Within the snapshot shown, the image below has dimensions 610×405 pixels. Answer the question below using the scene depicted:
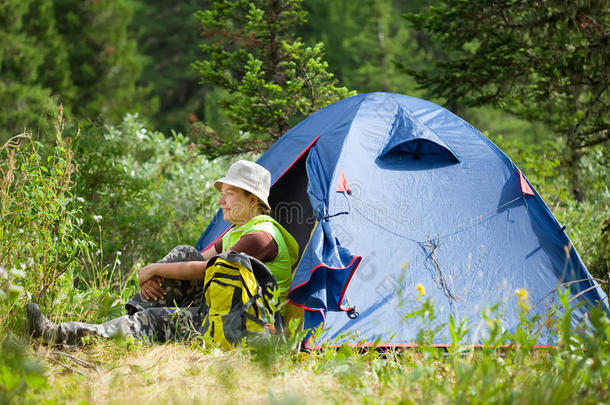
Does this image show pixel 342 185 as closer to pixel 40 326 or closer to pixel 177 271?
pixel 177 271

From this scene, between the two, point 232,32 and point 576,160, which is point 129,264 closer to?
point 232,32

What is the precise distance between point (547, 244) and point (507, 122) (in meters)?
15.4

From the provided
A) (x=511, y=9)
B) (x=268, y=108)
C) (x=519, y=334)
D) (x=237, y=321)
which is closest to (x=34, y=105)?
(x=268, y=108)

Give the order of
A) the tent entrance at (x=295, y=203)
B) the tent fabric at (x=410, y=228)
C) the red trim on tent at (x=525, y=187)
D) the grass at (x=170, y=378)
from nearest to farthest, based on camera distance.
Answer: the grass at (x=170, y=378), the tent fabric at (x=410, y=228), the red trim on tent at (x=525, y=187), the tent entrance at (x=295, y=203)

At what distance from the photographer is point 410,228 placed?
11.9 feet

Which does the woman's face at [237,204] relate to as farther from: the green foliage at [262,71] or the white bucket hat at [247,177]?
the green foliage at [262,71]

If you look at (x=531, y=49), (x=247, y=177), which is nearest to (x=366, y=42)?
(x=531, y=49)

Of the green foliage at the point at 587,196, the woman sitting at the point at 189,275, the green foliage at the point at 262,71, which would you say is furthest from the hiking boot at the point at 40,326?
the green foliage at the point at 587,196

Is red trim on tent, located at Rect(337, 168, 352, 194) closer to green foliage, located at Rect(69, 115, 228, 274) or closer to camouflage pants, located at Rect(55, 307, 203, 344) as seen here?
camouflage pants, located at Rect(55, 307, 203, 344)

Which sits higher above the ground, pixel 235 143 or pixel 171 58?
pixel 171 58

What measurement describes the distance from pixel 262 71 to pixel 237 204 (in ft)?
9.38

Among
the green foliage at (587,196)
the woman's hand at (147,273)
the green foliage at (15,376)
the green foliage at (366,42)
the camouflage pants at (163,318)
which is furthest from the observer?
the green foliage at (366,42)

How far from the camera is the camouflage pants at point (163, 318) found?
116 inches

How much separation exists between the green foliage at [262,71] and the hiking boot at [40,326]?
316 cm
